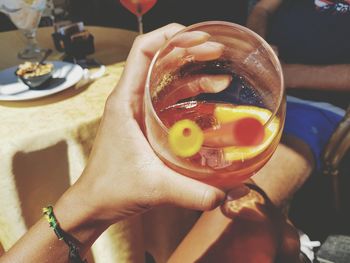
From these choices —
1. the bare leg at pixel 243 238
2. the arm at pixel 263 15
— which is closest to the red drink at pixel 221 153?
the bare leg at pixel 243 238

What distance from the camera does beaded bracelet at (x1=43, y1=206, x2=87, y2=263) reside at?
0.70m

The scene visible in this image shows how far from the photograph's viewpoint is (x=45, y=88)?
1158mm

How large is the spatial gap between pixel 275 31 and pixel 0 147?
4.56 ft

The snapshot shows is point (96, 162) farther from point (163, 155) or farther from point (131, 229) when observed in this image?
point (131, 229)

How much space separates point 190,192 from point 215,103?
20 cm

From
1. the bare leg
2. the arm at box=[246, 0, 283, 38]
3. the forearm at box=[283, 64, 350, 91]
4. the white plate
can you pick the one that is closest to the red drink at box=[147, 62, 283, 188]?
the bare leg

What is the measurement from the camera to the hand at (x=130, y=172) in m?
0.57

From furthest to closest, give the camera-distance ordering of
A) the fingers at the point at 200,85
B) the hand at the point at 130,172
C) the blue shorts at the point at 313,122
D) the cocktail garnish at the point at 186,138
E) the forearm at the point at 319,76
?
the forearm at the point at 319,76, the blue shorts at the point at 313,122, the fingers at the point at 200,85, the hand at the point at 130,172, the cocktail garnish at the point at 186,138

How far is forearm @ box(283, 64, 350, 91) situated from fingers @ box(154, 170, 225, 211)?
47.2 inches

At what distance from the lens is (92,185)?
67cm

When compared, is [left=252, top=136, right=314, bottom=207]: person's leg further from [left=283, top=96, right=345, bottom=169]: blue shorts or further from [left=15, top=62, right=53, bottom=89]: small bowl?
[left=15, top=62, right=53, bottom=89]: small bowl

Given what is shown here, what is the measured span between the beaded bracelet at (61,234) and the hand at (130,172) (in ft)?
0.11

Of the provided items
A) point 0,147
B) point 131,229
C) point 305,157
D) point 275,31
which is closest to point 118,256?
point 131,229

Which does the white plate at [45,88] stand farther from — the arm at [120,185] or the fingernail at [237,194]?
the fingernail at [237,194]
